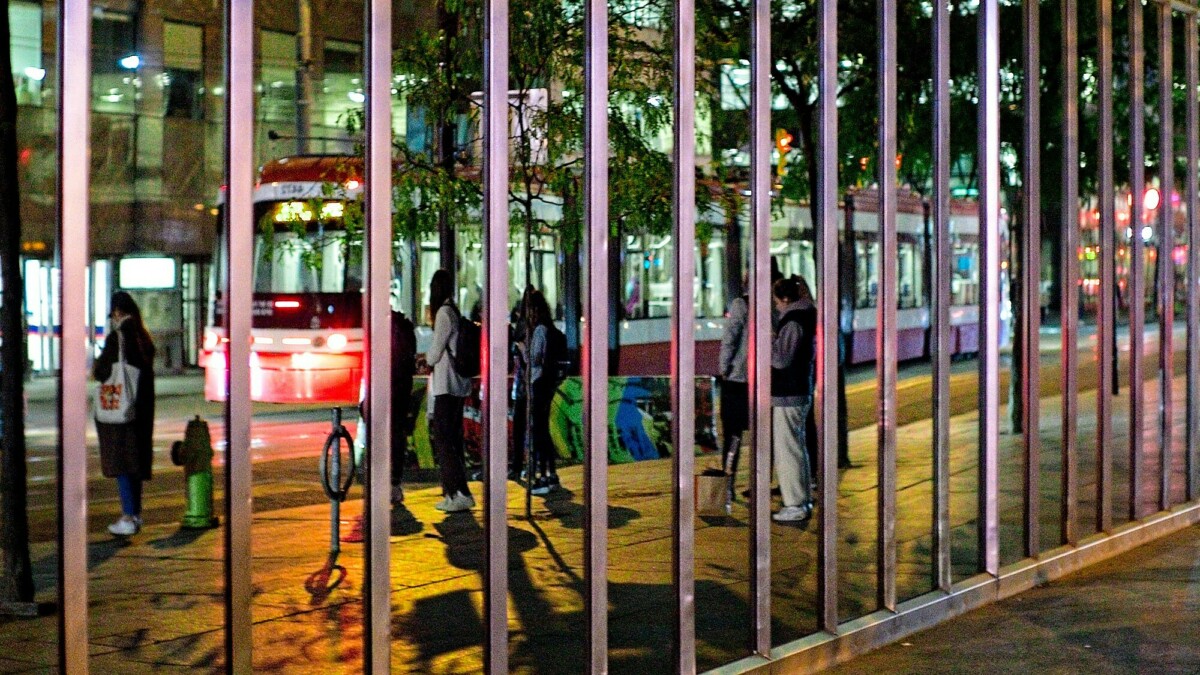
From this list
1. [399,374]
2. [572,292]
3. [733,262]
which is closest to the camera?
[399,374]

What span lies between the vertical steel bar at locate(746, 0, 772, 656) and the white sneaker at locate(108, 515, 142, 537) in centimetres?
473

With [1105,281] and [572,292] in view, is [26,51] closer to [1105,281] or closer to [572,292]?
[572,292]

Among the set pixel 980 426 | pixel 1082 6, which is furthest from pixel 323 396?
pixel 1082 6

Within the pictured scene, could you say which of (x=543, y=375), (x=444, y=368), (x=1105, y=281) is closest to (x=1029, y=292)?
(x=1105, y=281)

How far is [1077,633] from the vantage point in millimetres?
8594

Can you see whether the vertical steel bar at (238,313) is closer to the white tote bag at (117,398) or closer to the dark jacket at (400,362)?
the white tote bag at (117,398)

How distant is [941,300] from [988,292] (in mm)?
625

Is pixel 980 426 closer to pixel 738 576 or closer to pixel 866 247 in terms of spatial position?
pixel 738 576

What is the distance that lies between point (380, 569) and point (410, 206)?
4458mm

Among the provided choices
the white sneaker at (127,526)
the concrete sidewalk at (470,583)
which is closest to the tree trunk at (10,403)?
the concrete sidewalk at (470,583)

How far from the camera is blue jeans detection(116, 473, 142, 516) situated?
989 cm

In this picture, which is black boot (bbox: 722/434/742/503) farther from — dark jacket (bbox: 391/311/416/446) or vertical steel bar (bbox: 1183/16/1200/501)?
vertical steel bar (bbox: 1183/16/1200/501)

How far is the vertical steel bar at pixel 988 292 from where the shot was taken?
9680mm

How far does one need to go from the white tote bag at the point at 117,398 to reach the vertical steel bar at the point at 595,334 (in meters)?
2.55
